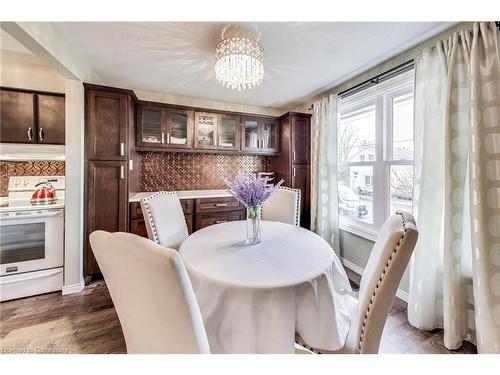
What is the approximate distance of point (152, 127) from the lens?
2719mm

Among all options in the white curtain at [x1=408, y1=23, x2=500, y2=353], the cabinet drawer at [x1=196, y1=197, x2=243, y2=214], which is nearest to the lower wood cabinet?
the cabinet drawer at [x1=196, y1=197, x2=243, y2=214]

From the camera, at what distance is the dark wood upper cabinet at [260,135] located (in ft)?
10.3

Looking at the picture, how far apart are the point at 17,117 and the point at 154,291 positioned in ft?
9.42

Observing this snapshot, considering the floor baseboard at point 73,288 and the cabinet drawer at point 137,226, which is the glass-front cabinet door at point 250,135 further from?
the floor baseboard at point 73,288

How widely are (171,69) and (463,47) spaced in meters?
2.48

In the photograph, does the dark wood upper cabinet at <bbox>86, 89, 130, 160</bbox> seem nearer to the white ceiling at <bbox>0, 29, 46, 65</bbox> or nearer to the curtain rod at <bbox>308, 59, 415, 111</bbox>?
the white ceiling at <bbox>0, 29, 46, 65</bbox>

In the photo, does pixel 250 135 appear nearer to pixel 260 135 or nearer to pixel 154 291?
pixel 260 135

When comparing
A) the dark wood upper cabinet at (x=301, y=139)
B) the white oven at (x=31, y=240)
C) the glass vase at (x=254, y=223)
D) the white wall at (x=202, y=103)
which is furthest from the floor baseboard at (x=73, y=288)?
the dark wood upper cabinet at (x=301, y=139)

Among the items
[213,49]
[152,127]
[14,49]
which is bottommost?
[152,127]

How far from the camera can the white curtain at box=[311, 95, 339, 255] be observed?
2.60 meters

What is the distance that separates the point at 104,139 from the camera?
2154mm

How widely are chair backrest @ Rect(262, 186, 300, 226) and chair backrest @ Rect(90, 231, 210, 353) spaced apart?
163 centimetres

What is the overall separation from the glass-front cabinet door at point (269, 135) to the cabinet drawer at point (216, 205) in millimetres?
1018

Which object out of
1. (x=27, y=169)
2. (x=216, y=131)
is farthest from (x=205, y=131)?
(x=27, y=169)
